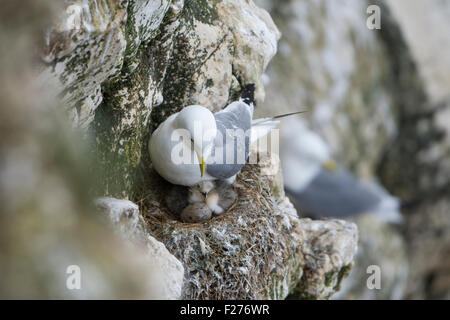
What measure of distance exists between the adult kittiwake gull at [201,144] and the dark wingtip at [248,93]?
0.22 feet

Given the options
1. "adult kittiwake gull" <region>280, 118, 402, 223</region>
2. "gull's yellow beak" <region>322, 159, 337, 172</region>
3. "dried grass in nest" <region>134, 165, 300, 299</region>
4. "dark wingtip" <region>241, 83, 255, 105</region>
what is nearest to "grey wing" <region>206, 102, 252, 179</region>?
"dark wingtip" <region>241, 83, 255, 105</region>

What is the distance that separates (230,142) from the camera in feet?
9.58

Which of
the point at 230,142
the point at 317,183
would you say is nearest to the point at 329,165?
the point at 317,183

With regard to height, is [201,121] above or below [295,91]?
below

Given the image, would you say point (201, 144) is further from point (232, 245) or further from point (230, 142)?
point (232, 245)

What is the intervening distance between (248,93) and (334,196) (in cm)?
231

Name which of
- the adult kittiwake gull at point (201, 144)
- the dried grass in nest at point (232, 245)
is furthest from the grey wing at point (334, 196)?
the adult kittiwake gull at point (201, 144)

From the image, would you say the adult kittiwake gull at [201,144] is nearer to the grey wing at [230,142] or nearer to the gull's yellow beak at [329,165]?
the grey wing at [230,142]

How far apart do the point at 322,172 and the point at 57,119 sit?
4.34m

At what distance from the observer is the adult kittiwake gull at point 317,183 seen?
5.13 meters
